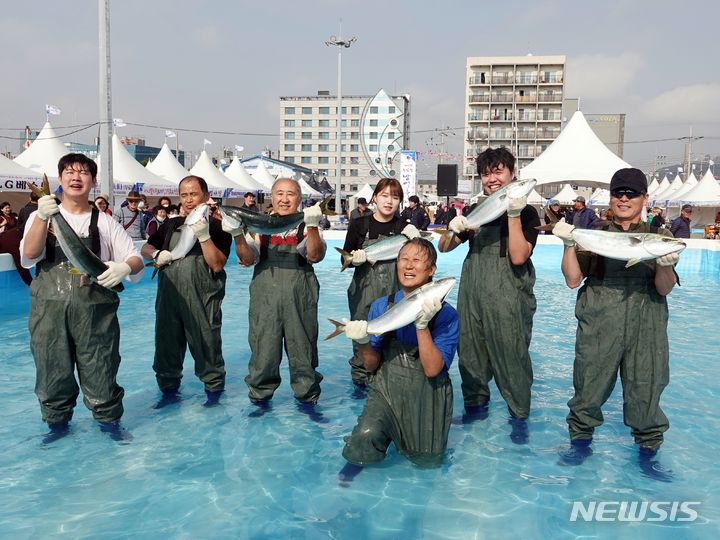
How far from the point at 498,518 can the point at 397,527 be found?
0.63 meters

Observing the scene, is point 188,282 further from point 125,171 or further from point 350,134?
point 350,134

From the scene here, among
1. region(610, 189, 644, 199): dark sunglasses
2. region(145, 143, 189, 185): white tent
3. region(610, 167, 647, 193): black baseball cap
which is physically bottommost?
region(610, 189, 644, 199): dark sunglasses

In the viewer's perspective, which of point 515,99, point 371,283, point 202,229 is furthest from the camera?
point 515,99

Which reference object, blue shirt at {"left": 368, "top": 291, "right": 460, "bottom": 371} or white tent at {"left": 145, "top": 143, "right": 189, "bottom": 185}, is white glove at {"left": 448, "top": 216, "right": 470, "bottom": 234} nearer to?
blue shirt at {"left": 368, "top": 291, "right": 460, "bottom": 371}

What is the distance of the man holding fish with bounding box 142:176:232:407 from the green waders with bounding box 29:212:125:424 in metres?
0.65

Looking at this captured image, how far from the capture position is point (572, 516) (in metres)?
3.51

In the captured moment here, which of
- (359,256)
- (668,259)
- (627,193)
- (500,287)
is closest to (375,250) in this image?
(359,256)

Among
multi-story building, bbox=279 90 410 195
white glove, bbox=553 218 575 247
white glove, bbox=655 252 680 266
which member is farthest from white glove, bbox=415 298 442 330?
multi-story building, bbox=279 90 410 195

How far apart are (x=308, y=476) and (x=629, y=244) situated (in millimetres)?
2567

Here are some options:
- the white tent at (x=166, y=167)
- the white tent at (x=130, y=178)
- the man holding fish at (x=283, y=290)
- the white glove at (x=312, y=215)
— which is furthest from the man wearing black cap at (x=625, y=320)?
the white tent at (x=166, y=167)

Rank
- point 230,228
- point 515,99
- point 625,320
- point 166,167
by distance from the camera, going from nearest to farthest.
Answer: point 625,320
point 230,228
point 166,167
point 515,99

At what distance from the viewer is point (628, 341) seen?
3734 millimetres

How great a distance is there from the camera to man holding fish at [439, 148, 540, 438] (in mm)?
4199

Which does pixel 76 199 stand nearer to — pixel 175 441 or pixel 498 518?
pixel 175 441
